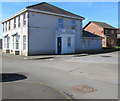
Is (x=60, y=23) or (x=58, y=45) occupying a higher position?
(x=60, y=23)

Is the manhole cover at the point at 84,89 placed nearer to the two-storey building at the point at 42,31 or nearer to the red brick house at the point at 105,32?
the two-storey building at the point at 42,31

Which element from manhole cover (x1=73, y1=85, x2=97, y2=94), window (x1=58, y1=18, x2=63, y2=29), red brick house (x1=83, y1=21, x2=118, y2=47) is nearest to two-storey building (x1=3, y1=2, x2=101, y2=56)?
window (x1=58, y1=18, x2=63, y2=29)

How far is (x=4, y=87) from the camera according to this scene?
5820mm

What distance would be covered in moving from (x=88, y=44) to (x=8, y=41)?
15.5 m

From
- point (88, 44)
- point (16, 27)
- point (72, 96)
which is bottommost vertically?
point (72, 96)

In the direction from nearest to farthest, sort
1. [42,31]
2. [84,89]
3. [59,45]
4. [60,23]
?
[84,89] → [42,31] → [59,45] → [60,23]

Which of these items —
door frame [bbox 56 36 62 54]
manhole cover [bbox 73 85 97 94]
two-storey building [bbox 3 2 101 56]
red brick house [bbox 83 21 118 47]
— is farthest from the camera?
red brick house [bbox 83 21 118 47]

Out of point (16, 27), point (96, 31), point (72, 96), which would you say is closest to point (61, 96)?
point (72, 96)

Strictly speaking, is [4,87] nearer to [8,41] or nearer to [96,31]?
[8,41]

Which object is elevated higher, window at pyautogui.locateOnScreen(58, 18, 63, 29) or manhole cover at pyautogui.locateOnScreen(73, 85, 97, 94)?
window at pyautogui.locateOnScreen(58, 18, 63, 29)

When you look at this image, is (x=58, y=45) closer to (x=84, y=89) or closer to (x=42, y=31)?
(x=42, y=31)

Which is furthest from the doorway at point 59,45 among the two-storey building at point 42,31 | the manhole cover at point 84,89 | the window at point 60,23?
the manhole cover at point 84,89

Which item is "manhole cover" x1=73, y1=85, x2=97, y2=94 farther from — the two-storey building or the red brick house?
the red brick house

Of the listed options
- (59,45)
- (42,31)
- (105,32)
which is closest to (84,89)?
(42,31)
